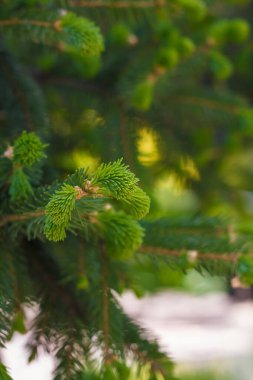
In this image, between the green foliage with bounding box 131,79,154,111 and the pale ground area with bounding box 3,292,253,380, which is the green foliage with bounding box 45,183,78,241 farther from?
the pale ground area with bounding box 3,292,253,380

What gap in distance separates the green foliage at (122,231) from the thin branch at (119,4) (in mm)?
360

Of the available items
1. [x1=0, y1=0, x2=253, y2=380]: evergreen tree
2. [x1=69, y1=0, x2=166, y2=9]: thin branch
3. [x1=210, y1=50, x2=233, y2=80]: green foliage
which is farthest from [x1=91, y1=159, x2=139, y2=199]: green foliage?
[x1=210, y1=50, x2=233, y2=80]: green foliage

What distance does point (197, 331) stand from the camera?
5.61m

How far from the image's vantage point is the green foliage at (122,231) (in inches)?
24.0

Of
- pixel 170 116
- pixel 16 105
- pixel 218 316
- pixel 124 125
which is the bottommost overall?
pixel 16 105

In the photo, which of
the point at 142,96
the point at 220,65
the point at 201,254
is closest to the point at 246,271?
the point at 201,254

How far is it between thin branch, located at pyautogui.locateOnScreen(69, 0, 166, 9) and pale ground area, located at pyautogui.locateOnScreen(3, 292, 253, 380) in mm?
2809

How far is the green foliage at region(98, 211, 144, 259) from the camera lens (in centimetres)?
61

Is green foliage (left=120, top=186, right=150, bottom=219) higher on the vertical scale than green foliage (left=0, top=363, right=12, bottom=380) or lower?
higher

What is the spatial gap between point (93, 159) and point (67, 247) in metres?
0.39

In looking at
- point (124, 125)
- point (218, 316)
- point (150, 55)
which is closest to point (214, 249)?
point (124, 125)

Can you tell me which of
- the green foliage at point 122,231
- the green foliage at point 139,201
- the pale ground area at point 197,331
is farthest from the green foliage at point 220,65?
the pale ground area at point 197,331

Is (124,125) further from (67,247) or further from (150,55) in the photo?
(67,247)

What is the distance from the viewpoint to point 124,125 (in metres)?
1.03
